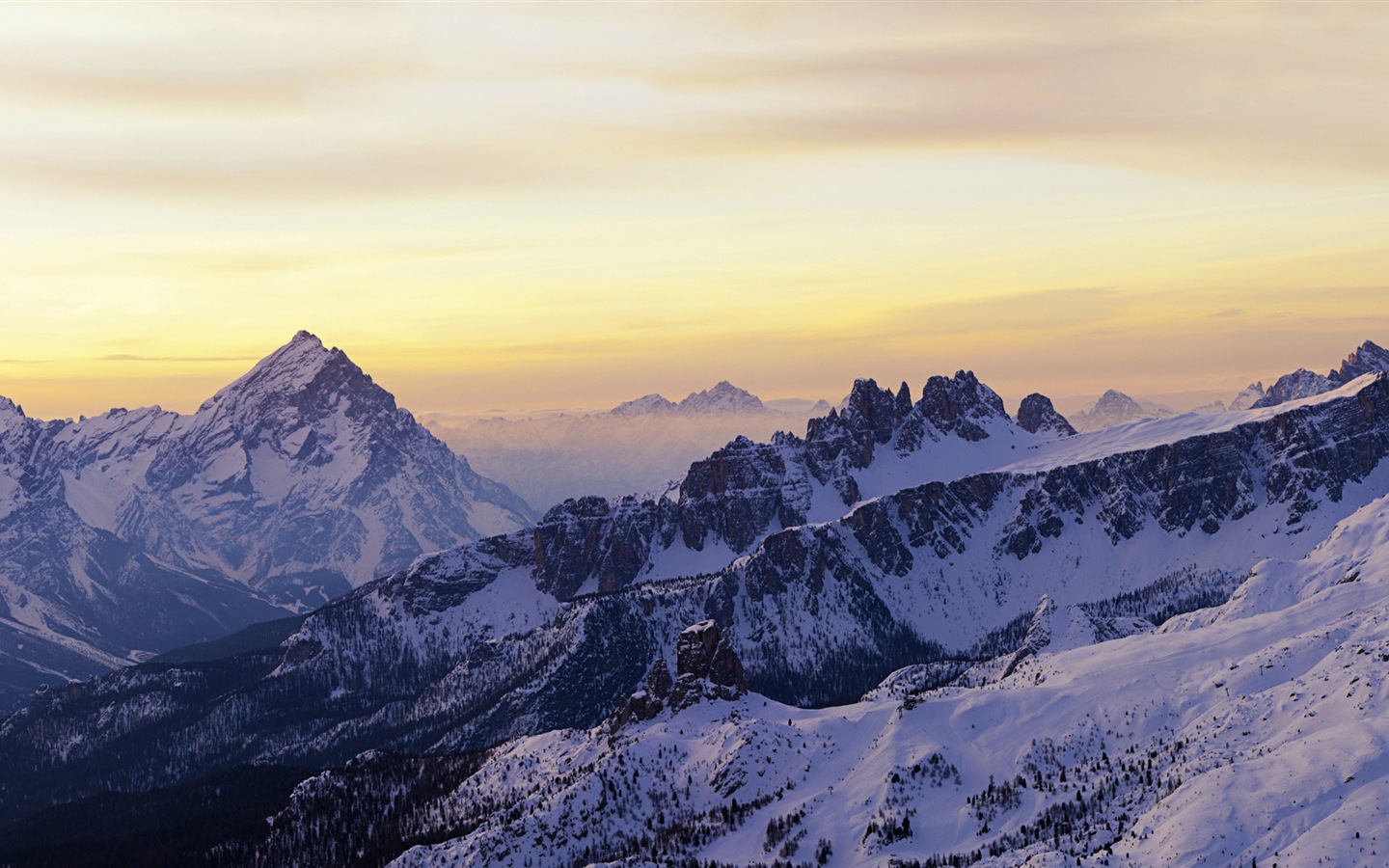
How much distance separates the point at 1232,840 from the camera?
199500 millimetres

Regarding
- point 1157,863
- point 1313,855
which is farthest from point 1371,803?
point 1157,863

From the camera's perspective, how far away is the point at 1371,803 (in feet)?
652

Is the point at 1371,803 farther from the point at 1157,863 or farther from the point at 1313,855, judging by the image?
the point at 1157,863

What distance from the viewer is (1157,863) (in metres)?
198

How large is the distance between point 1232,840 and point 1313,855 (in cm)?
1119

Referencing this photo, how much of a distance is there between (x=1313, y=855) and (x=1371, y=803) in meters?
13.9

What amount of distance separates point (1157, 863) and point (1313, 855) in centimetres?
1862

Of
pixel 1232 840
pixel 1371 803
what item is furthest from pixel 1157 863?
pixel 1371 803

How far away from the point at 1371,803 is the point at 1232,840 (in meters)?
18.0

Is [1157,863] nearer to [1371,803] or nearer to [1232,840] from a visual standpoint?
[1232,840]
